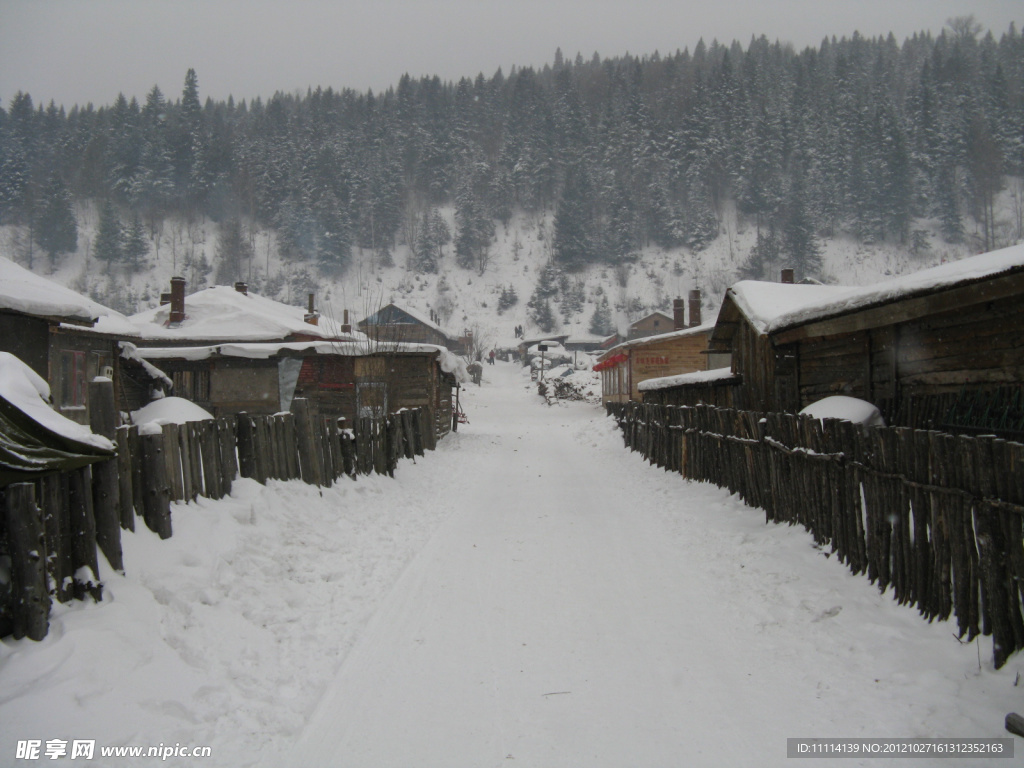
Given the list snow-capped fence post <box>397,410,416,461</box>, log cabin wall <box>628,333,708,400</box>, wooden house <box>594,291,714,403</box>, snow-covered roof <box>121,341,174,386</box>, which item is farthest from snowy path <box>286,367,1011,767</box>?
log cabin wall <box>628,333,708,400</box>

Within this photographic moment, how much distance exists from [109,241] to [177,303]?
2597 inches

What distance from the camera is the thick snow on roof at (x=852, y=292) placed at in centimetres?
579

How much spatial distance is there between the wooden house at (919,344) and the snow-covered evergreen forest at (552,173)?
68.1 m

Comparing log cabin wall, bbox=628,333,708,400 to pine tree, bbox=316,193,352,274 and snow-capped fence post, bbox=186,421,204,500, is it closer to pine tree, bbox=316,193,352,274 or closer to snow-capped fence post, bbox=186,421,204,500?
snow-capped fence post, bbox=186,421,204,500

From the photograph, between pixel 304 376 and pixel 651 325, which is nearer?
pixel 304 376

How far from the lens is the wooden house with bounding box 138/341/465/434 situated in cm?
1939

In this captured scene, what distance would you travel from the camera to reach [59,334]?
1522cm

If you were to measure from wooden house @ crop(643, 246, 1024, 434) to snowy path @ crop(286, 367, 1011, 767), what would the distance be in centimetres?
256

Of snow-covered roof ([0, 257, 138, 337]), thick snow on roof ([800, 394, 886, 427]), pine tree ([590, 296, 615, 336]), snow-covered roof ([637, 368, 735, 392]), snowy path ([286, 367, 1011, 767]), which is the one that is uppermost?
pine tree ([590, 296, 615, 336])

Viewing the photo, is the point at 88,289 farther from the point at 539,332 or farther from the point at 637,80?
the point at 637,80

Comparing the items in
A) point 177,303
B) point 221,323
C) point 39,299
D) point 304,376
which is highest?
point 177,303

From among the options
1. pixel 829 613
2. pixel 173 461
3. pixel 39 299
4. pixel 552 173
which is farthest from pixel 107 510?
pixel 552 173

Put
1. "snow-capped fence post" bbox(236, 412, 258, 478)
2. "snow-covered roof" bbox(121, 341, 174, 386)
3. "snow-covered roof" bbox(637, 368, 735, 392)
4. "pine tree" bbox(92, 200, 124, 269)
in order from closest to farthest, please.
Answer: "snow-capped fence post" bbox(236, 412, 258, 478), "snow-covered roof" bbox(637, 368, 735, 392), "snow-covered roof" bbox(121, 341, 174, 386), "pine tree" bbox(92, 200, 124, 269)

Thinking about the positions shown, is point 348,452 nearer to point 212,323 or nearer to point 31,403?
point 31,403
